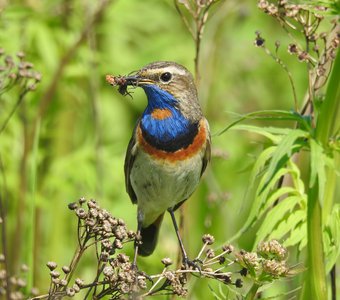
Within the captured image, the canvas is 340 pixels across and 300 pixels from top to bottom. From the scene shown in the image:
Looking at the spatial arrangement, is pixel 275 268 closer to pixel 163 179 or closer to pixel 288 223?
pixel 288 223

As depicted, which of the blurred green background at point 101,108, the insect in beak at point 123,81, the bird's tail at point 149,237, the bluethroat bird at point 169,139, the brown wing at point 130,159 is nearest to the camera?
the insect in beak at point 123,81

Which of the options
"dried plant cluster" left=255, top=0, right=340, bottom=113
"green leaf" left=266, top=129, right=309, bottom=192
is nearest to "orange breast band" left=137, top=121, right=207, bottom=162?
"dried plant cluster" left=255, top=0, right=340, bottom=113

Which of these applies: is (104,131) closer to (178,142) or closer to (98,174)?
(98,174)

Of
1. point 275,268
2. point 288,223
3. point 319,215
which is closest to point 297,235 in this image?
point 288,223

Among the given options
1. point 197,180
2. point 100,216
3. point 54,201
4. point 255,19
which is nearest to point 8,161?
point 54,201

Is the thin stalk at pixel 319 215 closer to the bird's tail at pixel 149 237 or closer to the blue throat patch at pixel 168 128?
the blue throat patch at pixel 168 128

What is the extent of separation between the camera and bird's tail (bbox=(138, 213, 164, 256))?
17.1ft

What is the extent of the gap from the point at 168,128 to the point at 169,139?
56 mm

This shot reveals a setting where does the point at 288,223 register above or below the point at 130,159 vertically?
above

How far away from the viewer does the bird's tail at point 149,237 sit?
5.21 m

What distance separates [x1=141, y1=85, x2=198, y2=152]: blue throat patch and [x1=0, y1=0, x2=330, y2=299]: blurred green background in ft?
1.44

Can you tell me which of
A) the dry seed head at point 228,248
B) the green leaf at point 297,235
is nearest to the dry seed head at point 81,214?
the dry seed head at point 228,248

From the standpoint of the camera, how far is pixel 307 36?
3.78m

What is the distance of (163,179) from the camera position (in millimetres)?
4637
